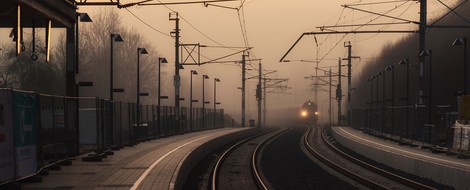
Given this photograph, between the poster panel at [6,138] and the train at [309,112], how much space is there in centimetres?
8132

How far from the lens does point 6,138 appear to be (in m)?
13.1

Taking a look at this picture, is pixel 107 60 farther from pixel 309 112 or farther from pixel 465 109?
pixel 465 109

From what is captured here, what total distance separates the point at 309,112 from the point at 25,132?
82.2m

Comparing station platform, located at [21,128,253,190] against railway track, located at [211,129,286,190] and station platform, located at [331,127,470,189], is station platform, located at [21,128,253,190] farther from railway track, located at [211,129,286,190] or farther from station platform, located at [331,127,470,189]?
station platform, located at [331,127,470,189]

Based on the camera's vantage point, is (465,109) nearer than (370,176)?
No

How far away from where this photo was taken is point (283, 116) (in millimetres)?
146875

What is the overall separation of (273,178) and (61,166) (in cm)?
694

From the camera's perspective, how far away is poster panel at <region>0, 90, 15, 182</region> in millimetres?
12891

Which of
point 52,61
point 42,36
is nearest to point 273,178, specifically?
point 42,36

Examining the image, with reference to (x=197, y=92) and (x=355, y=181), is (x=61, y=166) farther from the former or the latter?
(x=197, y=92)

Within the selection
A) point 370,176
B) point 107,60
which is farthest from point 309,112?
point 370,176

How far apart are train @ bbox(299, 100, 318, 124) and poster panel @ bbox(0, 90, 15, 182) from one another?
8132 cm

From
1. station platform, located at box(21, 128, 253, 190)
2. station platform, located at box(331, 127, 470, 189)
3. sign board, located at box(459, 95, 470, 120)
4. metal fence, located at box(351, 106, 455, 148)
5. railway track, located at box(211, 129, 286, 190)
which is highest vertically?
sign board, located at box(459, 95, 470, 120)

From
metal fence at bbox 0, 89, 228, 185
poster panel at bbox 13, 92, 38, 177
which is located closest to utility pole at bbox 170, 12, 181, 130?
metal fence at bbox 0, 89, 228, 185
